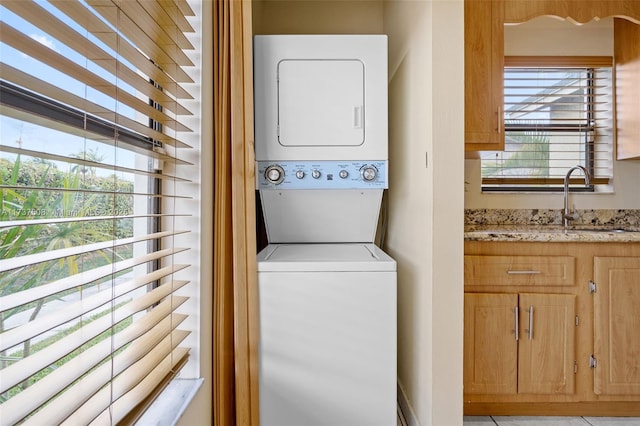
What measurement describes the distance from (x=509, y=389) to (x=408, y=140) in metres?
1.44

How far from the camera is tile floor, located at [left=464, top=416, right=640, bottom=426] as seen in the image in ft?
6.16

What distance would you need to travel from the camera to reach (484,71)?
1.89 m

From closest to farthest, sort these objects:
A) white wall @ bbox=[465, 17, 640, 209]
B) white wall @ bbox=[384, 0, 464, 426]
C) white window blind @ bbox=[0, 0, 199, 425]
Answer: white window blind @ bbox=[0, 0, 199, 425] < white wall @ bbox=[384, 0, 464, 426] < white wall @ bbox=[465, 17, 640, 209]

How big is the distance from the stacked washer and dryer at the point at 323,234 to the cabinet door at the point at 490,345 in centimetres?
57

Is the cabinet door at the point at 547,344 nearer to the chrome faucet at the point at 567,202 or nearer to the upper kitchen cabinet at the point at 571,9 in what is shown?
the chrome faucet at the point at 567,202

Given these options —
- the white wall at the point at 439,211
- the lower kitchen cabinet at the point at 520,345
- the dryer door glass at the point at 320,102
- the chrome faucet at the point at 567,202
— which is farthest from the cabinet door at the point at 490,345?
the dryer door glass at the point at 320,102

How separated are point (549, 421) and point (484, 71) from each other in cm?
193

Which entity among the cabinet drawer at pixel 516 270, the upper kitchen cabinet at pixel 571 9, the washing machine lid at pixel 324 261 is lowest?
the cabinet drawer at pixel 516 270

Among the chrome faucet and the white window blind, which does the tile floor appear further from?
the white window blind

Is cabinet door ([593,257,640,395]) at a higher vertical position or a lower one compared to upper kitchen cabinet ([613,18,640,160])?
lower

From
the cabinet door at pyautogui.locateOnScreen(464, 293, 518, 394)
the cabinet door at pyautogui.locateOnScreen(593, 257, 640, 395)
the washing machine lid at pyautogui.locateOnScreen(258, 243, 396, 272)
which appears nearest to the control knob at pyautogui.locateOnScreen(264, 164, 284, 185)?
the washing machine lid at pyautogui.locateOnScreen(258, 243, 396, 272)

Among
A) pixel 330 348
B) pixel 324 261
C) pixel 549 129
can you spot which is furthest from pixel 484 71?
pixel 330 348

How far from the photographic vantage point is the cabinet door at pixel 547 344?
1874 millimetres

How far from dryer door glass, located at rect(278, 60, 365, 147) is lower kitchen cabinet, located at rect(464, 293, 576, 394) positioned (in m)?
1.15
